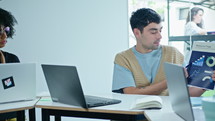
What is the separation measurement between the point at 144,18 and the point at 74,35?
4.85 feet

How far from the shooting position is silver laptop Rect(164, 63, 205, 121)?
1.21 meters

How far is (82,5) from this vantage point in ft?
12.1

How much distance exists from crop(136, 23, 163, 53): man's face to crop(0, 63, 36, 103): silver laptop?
901 millimetres

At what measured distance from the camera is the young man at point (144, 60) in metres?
2.25

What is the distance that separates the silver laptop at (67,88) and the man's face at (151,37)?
0.62 metres

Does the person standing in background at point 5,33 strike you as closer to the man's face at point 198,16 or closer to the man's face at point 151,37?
the man's face at point 151,37

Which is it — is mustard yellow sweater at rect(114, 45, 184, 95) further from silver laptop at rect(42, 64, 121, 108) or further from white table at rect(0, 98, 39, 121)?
white table at rect(0, 98, 39, 121)

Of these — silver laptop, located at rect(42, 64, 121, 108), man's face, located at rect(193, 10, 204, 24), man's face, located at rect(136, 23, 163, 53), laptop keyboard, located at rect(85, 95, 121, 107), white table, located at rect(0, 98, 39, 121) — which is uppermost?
man's face, located at rect(193, 10, 204, 24)

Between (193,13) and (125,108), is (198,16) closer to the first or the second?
(193,13)

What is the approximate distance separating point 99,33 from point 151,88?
70.3 inches

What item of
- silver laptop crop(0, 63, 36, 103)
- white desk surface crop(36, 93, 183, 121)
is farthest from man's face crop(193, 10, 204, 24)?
silver laptop crop(0, 63, 36, 103)

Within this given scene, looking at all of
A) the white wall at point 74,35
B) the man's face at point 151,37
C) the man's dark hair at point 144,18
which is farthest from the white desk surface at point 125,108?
the white wall at point 74,35

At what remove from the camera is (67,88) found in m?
1.80

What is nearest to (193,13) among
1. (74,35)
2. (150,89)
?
(74,35)
